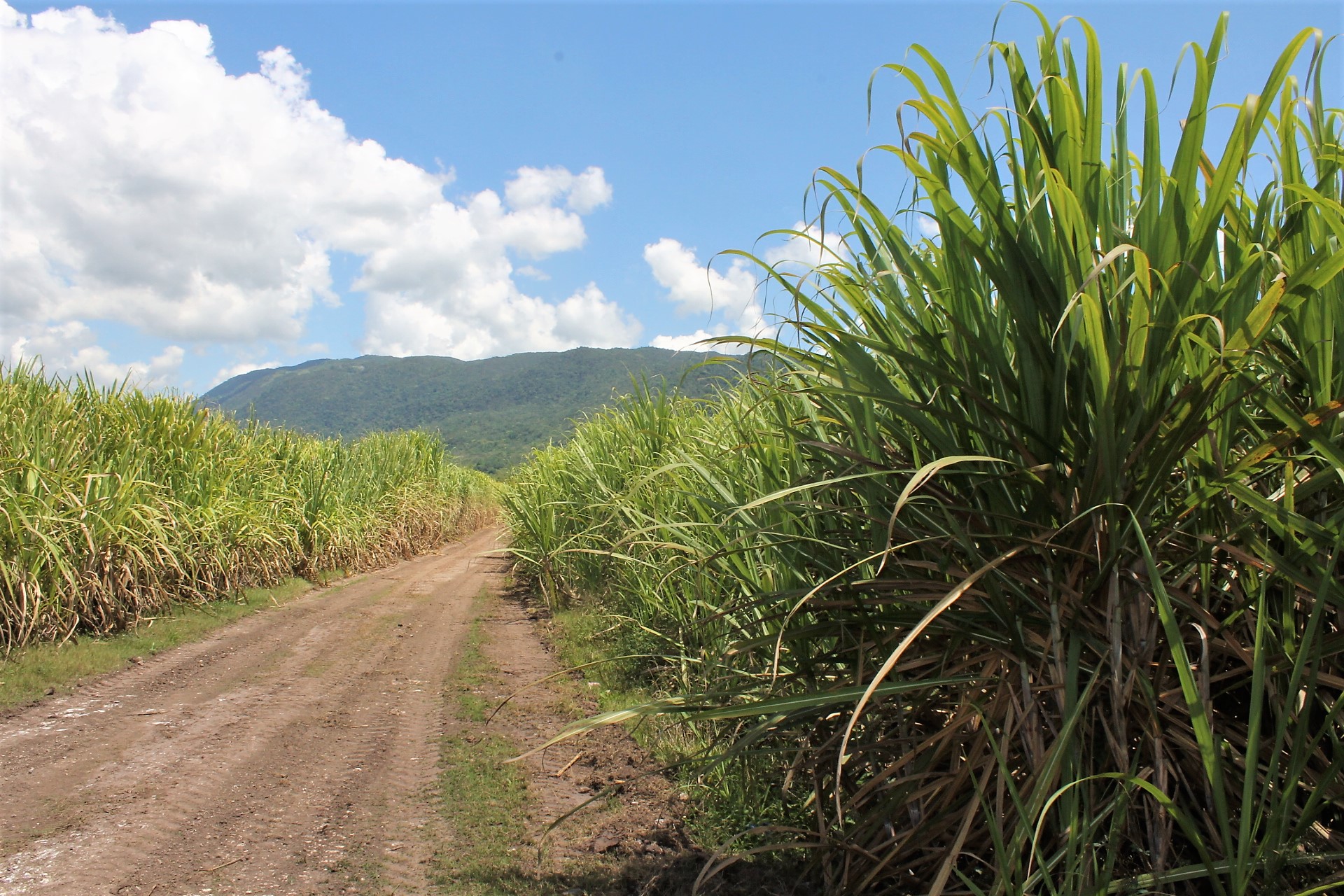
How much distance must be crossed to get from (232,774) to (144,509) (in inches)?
175

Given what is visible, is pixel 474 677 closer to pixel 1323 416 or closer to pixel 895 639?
pixel 895 639

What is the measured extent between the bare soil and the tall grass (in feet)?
3.11

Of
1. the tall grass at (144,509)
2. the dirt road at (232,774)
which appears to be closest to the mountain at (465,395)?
the tall grass at (144,509)

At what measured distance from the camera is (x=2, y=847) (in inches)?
120

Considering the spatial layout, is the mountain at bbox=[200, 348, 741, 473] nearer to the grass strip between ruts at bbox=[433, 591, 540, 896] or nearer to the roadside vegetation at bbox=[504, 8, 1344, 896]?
the grass strip between ruts at bbox=[433, 591, 540, 896]

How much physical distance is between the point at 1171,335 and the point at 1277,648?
66 cm

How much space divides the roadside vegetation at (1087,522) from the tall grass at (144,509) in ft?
21.4

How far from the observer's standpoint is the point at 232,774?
388cm

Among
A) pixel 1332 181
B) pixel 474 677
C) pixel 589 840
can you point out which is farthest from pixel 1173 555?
pixel 474 677

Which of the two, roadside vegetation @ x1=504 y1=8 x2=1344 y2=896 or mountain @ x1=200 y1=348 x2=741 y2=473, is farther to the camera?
mountain @ x1=200 y1=348 x2=741 y2=473

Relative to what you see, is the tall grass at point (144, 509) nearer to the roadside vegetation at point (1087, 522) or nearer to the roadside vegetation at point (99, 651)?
the roadside vegetation at point (99, 651)

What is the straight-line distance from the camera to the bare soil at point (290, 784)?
9.22ft

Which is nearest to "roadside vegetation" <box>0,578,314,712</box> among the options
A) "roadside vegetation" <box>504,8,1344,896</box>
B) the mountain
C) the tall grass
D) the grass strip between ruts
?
the tall grass

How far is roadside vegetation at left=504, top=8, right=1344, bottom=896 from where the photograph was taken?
143 centimetres
